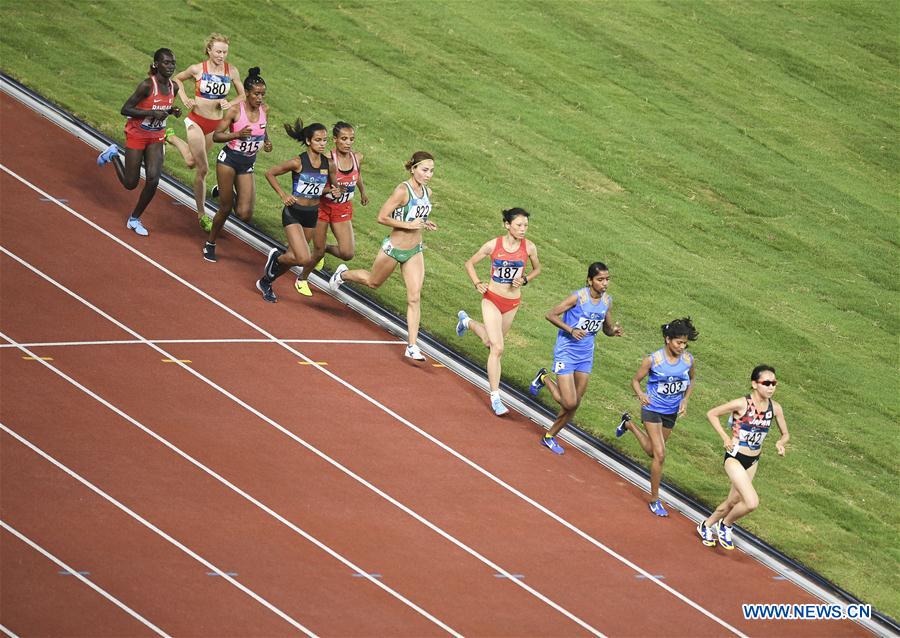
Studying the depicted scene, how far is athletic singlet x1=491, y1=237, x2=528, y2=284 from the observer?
15094 mm

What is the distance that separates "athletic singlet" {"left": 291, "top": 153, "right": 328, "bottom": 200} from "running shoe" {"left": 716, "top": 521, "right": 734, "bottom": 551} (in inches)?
233

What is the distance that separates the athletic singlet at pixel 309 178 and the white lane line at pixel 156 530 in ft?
15.1

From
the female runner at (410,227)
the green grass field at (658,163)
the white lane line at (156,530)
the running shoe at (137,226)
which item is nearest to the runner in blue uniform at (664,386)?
the green grass field at (658,163)

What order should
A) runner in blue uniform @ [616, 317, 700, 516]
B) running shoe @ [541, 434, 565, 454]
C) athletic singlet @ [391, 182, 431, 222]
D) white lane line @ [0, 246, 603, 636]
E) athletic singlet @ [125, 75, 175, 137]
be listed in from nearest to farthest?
white lane line @ [0, 246, 603, 636] < runner in blue uniform @ [616, 317, 700, 516] < running shoe @ [541, 434, 565, 454] < athletic singlet @ [391, 182, 431, 222] < athletic singlet @ [125, 75, 175, 137]

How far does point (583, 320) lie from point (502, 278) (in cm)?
111

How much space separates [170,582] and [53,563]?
0.95 metres

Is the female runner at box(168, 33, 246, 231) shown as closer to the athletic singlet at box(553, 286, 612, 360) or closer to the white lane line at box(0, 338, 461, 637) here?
the white lane line at box(0, 338, 461, 637)

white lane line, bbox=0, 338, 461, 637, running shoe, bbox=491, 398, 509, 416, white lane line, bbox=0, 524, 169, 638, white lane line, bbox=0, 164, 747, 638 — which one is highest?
running shoe, bbox=491, 398, 509, 416

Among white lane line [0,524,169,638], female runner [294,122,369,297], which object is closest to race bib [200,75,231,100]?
female runner [294,122,369,297]

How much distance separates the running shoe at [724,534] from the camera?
1419cm

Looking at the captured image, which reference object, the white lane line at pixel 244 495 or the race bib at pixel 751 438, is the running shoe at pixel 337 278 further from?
the race bib at pixel 751 438

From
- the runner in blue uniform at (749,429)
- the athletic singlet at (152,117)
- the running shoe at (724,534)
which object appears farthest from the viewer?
the athletic singlet at (152,117)

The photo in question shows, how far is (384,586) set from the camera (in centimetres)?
1221

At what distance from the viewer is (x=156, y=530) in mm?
12164
